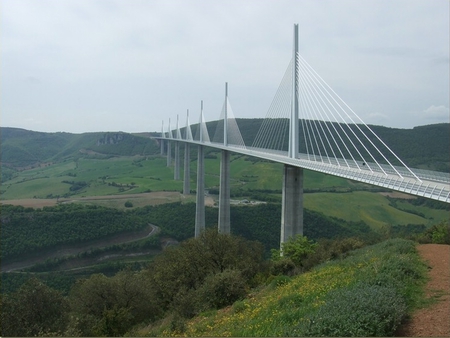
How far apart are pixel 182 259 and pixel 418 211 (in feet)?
143

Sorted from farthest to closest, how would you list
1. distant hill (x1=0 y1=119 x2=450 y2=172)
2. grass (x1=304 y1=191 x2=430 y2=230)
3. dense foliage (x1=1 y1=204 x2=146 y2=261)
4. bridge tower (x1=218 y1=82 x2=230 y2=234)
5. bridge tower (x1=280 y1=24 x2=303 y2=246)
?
distant hill (x1=0 y1=119 x2=450 y2=172) < grass (x1=304 y1=191 x2=430 y2=230) < bridge tower (x1=218 y1=82 x2=230 y2=234) < dense foliage (x1=1 y1=204 x2=146 y2=261) < bridge tower (x1=280 y1=24 x2=303 y2=246)

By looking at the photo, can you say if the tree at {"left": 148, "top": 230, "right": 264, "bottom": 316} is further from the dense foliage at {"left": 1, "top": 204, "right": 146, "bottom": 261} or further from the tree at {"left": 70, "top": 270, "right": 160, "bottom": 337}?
the dense foliage at {"left": 1, "top": 204, "right": 146, "bottom": 261}

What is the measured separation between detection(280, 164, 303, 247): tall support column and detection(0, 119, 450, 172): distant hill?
25279 millimetres

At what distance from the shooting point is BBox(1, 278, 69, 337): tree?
986cm

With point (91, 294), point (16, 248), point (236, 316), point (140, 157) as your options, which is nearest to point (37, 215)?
point (16, 248)

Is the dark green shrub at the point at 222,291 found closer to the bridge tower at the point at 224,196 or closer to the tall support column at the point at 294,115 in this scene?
the tall support column at the point at 294,115

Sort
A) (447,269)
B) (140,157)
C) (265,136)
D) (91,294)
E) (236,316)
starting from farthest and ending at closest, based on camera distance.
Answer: (140,157)
(265,136)
(91,294)
(447,269)
(236,316)

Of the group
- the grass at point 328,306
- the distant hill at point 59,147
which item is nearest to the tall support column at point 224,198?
the grass at point 328,306

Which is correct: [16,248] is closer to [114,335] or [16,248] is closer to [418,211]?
[114,335]

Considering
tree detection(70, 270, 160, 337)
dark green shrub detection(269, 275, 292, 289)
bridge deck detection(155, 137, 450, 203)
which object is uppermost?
bridge deck detection(155, 137, 450, 203)

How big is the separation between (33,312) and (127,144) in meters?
115

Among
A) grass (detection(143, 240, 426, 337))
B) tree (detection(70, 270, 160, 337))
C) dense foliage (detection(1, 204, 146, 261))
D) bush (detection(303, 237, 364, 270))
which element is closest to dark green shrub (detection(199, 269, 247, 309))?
grass (detection(143, 240, 426, 337))

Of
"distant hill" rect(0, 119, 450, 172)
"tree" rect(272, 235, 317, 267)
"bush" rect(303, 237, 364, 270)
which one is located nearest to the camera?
"bush" rect(303, 237, 364, 270)

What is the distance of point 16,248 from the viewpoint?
1330 inches
